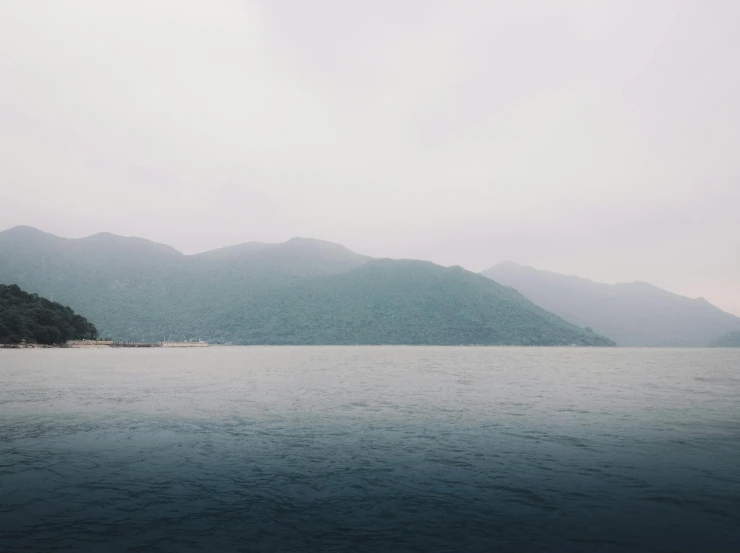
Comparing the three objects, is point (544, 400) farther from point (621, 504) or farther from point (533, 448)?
point (621, 504)

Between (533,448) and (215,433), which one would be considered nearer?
(533,448)

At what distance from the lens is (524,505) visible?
16.7 metres

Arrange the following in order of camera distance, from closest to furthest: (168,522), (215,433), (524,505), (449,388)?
1. (168,522)
2. (524,505)
3. (215,433)
4. (449,388)

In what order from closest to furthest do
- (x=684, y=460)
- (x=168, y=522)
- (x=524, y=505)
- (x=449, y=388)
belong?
(x=168, y=522)
(x=524, y=505)
(x=684, y=460)
(x=449, y=388)

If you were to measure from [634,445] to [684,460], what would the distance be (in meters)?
3.38

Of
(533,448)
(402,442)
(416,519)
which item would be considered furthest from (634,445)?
(416,519)

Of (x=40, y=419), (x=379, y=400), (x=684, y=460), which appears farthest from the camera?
(x=379, y=400)

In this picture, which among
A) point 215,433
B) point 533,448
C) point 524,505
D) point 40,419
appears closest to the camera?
point 524,505

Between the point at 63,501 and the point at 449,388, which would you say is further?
the point at 449,388

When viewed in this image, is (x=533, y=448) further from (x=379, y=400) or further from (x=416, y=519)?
(x=379, y=400)

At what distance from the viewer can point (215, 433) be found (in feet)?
95.1

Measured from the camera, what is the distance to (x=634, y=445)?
86.6ft

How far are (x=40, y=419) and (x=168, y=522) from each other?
25.5 meters

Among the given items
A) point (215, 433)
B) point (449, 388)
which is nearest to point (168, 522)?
point (215, 433)
